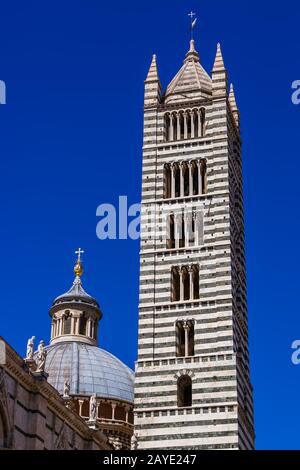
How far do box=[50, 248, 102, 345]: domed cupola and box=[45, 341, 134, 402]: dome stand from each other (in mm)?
1121

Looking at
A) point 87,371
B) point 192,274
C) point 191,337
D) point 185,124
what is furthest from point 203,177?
point 87,371

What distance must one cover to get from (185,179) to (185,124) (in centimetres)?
269

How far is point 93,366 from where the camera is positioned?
1868 inches

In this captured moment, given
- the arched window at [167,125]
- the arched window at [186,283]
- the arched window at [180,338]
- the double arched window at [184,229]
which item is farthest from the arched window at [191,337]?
the arched window at [167,125]

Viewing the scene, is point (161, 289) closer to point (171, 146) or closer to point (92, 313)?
point (171, 146)

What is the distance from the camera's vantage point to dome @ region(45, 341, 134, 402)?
45.5 meters

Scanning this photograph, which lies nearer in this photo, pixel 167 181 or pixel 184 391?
pixel 184 391

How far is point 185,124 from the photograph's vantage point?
41.3 meters

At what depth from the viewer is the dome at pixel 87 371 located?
149 feet

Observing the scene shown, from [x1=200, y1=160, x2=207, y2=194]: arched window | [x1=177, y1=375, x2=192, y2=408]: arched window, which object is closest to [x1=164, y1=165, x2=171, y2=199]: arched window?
[x1=200, y1=160, x2=207, y2=194]: arched window

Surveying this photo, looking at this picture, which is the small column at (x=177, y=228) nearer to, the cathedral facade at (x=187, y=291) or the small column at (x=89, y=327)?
the cathedral facade at (x=187, y=291)

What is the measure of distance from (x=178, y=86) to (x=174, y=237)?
7.72 metres

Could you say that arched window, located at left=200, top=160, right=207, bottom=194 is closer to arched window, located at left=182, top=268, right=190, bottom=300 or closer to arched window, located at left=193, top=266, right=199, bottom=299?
arched window, located at left=193, top=266, right=199, bottom=299

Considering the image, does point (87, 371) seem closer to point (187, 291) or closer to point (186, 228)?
point (187, 291)
